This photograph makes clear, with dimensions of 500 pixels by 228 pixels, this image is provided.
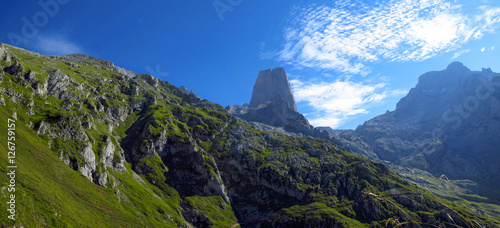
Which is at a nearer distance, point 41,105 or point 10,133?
point 10,133

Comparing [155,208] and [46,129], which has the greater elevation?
[46,129]

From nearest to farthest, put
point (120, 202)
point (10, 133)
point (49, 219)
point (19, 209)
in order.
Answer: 1. point (19, 209)
2. point (49, 219)
3. point (10, 133)
4. point (120, 202)

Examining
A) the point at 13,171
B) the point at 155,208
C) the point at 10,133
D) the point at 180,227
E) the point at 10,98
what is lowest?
the point at 180,227

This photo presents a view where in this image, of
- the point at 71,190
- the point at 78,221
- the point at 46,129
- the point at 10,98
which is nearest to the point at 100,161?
the point at 46,129

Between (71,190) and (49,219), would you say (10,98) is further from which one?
(49,219)

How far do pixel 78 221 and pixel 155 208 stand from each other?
94628mm

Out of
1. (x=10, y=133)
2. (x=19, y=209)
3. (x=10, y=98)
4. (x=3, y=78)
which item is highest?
(x=3, y=78)

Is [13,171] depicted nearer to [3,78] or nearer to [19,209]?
[19,209]

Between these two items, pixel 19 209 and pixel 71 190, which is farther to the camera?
pixel 71 190

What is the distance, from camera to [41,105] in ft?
639

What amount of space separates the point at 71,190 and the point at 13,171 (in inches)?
1367

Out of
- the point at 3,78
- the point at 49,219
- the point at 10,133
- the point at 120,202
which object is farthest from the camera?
the point at 3,78

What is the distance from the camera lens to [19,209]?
257 ft

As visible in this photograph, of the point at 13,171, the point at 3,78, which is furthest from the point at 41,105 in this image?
the point at 13,171
